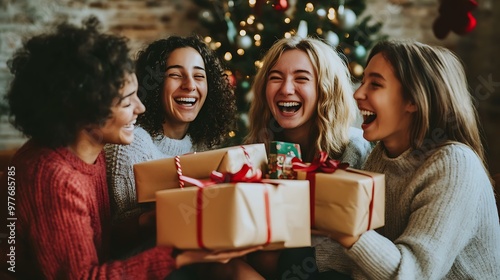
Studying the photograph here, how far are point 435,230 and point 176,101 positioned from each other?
115 centimetres

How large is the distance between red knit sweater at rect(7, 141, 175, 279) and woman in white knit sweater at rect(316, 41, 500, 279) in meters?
0.59

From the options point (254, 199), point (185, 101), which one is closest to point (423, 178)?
point (254, 199)

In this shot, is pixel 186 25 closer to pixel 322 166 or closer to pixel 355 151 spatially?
pixel 355 151

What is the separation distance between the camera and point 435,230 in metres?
1.40

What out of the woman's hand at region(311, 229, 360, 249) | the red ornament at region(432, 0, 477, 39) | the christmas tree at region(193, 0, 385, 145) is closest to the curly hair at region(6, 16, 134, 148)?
the woman's hand at region(311, 229, 360, 249)

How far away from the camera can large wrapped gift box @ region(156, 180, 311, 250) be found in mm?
1214

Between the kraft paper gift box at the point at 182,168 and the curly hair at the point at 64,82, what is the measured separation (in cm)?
23

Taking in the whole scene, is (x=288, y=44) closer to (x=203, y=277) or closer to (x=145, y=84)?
(x=145, y=84)

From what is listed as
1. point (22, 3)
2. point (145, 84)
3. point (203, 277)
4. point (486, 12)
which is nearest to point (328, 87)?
point (145, 84)

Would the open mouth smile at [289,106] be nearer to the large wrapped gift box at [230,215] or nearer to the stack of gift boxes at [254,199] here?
the stack of gift boxes at [254,199]

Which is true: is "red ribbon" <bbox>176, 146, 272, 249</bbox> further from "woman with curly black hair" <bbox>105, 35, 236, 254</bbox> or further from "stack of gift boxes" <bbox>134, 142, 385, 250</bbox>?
"woman with curly black hair" <bbox>105, 35, 236, 254</bbox>

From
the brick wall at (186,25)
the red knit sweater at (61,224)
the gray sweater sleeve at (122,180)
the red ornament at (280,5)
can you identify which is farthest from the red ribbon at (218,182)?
the brick wall at (186,25)

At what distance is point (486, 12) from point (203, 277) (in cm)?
303

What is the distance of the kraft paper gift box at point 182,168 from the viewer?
150 cm
